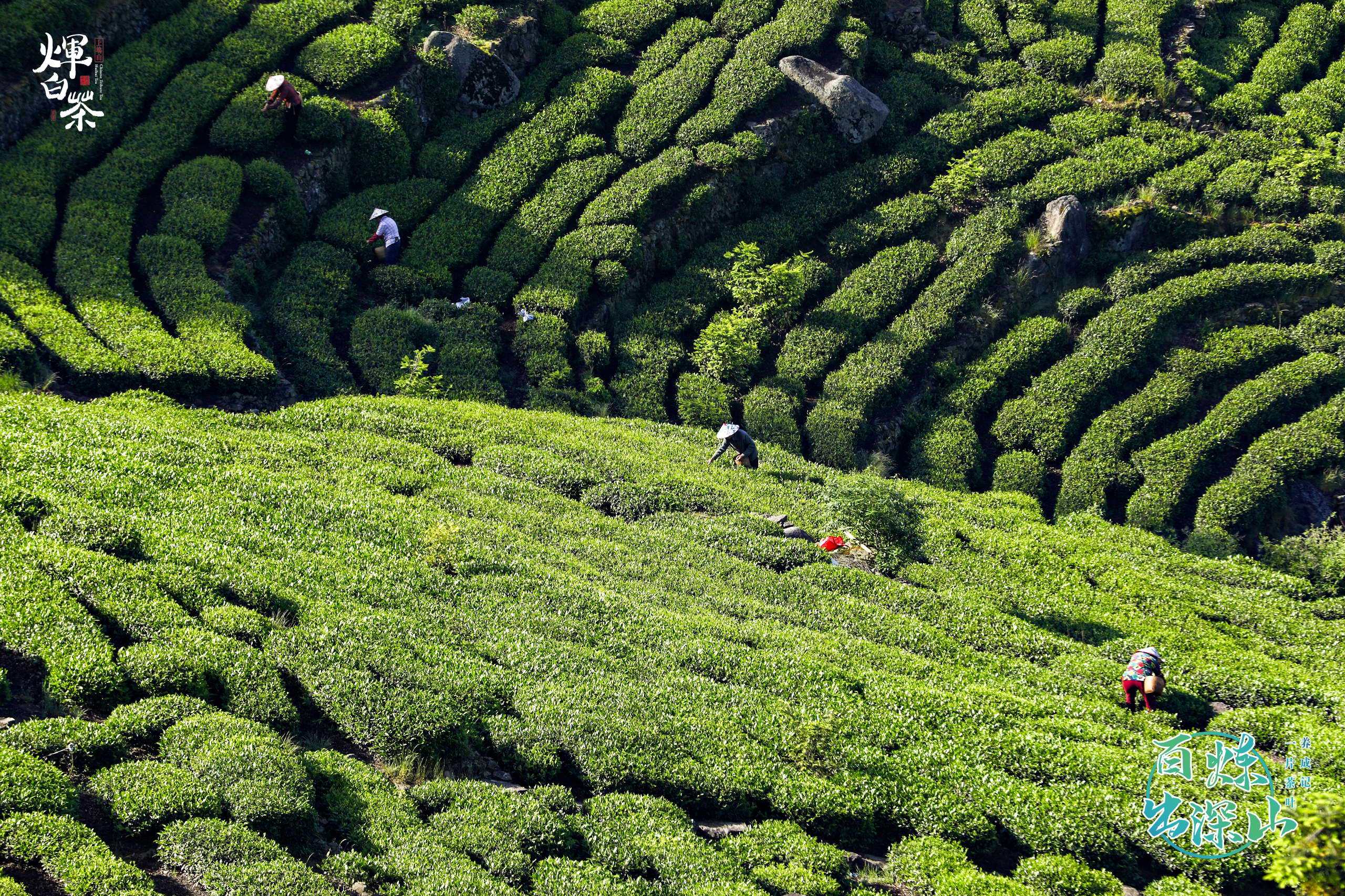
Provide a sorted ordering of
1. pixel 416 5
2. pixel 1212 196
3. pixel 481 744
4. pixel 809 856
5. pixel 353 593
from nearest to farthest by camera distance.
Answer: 1. pixel 809 856
2. pixel 481 744
3. pixel 353 593
4. pixel 1212 196
5. pixel 416 5

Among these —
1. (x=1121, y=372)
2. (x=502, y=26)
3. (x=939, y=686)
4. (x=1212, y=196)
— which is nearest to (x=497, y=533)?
(x=939, y=686)

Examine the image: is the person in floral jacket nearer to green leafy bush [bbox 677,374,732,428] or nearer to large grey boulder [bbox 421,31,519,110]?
green leafy bush [bbox 677,374,732,428]

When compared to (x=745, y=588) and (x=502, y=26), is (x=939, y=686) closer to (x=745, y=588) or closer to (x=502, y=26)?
(x=745, y=588)

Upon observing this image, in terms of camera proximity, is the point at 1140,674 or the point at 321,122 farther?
the point at 321,122

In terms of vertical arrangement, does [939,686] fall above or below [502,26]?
below

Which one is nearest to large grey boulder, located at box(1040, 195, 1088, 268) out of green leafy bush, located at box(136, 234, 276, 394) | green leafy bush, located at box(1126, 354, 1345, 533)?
green leafy bush, located at box(1126, 354, 1345, 533)

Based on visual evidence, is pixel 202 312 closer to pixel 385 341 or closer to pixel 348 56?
pixel 385 341

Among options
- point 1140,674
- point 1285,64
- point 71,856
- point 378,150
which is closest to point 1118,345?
point 1140,674
